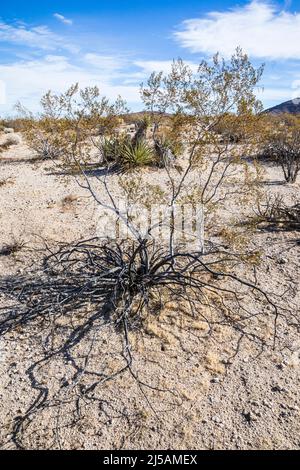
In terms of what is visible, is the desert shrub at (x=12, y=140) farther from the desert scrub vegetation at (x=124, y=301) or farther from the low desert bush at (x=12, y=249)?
the desert scrub vegetation at (x=124, y=301)

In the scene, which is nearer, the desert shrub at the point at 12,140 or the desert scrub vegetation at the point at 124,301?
the desert scrub vegetation at the point at 124,301

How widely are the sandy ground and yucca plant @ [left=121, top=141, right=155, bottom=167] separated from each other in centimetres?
665

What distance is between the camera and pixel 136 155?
33.7 feet

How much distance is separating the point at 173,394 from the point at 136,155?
8090mm

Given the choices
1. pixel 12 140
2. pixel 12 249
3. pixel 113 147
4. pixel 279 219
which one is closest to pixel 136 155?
pixel 113 147

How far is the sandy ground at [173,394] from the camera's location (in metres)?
2.69

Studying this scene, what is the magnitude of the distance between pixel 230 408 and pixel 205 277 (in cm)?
202

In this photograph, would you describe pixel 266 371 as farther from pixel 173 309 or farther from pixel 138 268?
pixel 138 268

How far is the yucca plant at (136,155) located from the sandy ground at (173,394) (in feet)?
21.8

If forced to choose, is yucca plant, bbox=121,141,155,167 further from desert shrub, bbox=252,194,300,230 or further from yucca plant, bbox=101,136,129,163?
desert shrub, bbox=252,194,300,230

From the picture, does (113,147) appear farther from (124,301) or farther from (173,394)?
(173,394)

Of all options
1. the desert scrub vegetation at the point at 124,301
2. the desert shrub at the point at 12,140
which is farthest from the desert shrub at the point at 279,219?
the desert shrub at the point at 12,140

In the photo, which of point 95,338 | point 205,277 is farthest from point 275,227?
point 95,338
